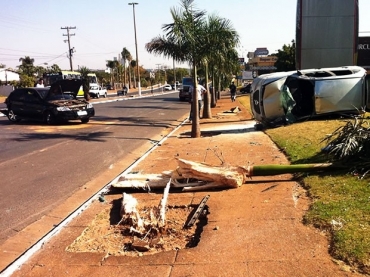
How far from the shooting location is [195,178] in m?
6.85

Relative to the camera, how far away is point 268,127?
14.3 meters

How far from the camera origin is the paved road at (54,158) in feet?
21.5

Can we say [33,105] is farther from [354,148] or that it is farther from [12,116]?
[354,148]

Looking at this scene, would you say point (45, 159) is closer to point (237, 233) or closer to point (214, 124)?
point (237, 233)

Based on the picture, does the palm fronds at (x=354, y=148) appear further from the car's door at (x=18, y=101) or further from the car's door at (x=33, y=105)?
the car's door at (x=18, y=101)

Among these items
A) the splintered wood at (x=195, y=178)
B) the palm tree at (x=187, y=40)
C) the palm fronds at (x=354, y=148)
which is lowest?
the splintered wood at (x=195, y=178)

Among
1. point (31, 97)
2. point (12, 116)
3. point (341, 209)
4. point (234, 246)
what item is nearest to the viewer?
point (234, 246)

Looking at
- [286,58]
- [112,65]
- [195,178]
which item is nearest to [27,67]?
[112,65]

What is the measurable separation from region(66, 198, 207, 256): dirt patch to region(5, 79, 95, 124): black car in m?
13.1

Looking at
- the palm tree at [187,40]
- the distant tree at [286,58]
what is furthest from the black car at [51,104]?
the distant tree at [286,58]

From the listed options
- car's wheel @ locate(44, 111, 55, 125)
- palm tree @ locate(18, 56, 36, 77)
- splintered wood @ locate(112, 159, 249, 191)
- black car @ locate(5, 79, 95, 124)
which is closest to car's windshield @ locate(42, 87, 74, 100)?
black car @ locate(5, 79, 95, 124)

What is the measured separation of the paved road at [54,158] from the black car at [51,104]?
475mm

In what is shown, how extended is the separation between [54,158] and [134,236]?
238 inches

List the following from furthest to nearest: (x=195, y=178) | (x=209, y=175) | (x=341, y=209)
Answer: (x=195, y=178) < (x=209, y=175) < (x=341, y=209)
